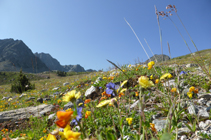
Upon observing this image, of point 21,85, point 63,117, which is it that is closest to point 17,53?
point 21,85

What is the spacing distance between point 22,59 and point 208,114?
564 feet

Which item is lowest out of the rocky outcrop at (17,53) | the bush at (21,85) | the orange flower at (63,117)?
the bush at (21,85)

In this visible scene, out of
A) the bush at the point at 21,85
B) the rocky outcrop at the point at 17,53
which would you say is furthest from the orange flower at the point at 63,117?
the rocky outcrop at the point at 17,53

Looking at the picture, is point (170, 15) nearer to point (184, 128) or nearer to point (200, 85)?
point (184, 128)

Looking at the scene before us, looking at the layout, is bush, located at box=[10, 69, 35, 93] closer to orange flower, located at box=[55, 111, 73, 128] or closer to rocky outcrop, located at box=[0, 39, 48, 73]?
orange flower, located at box=[55, 111, 73, 128]

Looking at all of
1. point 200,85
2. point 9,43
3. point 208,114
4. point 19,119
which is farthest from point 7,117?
point 9,43

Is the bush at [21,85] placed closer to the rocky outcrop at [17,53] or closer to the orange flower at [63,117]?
the orange flower at [63,117]

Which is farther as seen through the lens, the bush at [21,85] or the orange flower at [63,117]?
the bush at [21,85]

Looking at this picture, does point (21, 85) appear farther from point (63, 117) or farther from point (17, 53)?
point (17, 53)

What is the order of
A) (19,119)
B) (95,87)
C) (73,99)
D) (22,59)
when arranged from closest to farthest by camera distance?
(73,99)
(19,119)
(95,87)
(22,59)

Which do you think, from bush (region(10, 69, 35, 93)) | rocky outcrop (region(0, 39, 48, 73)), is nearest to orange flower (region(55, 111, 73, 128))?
bush (region(10, 69, 35, 93))

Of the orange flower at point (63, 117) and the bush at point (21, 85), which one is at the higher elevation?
the orange flower at point (63, 117)

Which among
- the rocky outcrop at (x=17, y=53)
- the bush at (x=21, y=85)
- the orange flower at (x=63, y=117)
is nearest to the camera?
the orange flower at (x=63, y=117)

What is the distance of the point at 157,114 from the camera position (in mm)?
2092
